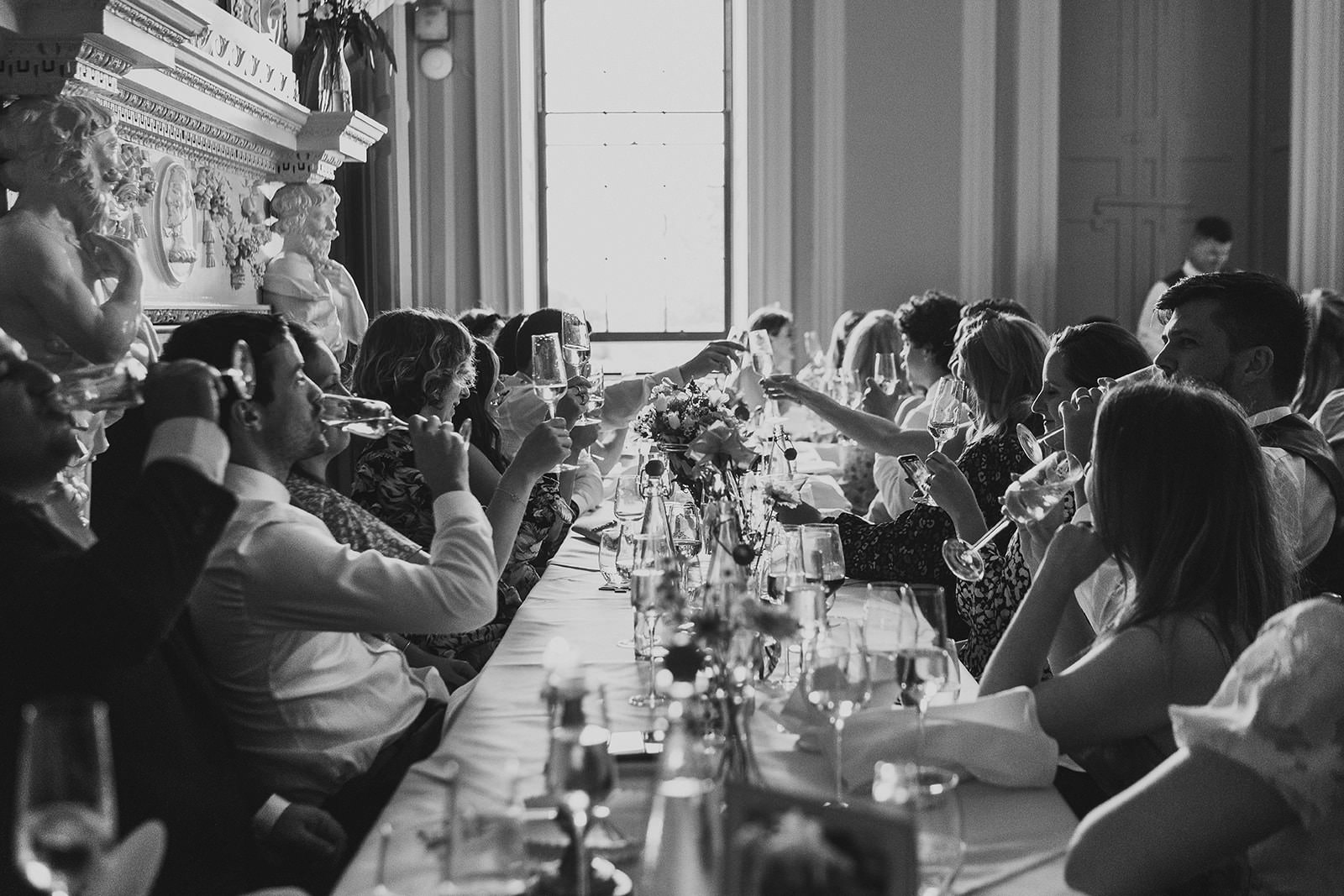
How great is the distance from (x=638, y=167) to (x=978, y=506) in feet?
19.4

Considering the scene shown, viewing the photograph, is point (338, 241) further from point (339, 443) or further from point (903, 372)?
point (339, 443)

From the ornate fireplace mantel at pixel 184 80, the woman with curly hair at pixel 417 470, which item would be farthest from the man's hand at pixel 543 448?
the ornate fireplace mantel at pixel 184 80

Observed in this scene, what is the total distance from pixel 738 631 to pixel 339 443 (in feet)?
2.92

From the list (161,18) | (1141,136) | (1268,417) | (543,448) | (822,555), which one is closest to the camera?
(822,555)

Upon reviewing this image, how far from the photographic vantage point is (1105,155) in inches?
325

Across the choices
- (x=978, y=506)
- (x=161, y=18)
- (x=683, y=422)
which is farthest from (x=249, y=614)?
(x=161, y=18)

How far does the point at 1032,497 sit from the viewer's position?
2.13 meters

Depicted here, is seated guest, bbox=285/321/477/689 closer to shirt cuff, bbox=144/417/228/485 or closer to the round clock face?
shirt cuff, bbox=144/417/228/485

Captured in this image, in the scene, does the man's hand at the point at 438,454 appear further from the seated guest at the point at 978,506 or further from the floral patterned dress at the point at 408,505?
the seated guest at the point at 978,506

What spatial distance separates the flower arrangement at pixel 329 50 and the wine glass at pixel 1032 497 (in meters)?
4.82

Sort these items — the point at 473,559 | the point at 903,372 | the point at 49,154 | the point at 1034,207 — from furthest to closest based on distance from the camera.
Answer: the point at 1034,207
the point at 903,372
the point at 49,154
the point at 473,559

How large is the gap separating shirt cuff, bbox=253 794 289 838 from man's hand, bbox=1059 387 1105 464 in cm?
152

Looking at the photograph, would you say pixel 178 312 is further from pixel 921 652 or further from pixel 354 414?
pixel 921 652

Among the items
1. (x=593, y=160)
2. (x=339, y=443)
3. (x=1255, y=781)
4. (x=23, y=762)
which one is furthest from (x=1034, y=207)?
(x=23, y=762)
